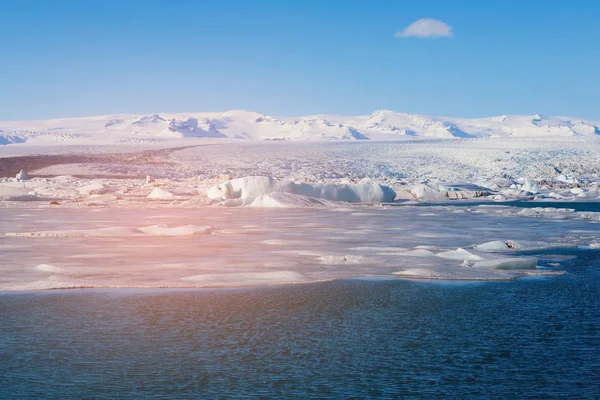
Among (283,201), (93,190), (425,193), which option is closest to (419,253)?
(283,201)

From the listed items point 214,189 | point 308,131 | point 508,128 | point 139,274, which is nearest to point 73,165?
point 214,189

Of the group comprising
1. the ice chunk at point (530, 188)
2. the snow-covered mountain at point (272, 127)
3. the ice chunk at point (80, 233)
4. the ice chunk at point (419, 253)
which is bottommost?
the ice chunk at point (80, 233)

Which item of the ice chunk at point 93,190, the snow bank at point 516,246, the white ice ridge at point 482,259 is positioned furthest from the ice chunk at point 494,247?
the ice chunk at point 93,190

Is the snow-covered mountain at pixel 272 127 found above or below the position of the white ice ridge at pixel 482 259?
above

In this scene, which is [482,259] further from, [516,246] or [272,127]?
[272,127]

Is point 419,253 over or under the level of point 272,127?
under

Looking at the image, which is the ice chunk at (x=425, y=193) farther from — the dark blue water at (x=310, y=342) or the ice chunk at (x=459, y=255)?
the dark blue water at (x=310, y=342)
